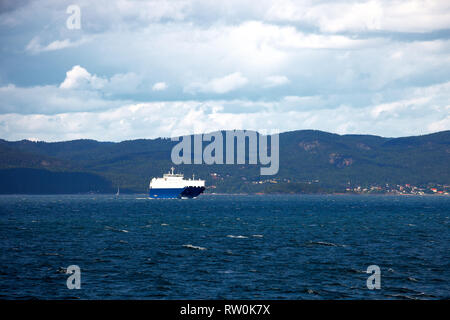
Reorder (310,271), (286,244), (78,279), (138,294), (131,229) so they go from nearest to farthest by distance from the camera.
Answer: (138,294)
(78,279)
(310,271)
(286,244)
(131,229)

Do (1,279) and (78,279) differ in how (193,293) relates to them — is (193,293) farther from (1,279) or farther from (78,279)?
(1,279)

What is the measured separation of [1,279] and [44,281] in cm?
322

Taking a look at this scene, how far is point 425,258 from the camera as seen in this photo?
177 ft

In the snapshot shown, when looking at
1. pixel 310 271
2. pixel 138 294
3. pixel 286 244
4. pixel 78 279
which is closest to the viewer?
pixel 138 294

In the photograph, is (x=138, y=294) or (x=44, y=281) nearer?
(x=138, y=294)

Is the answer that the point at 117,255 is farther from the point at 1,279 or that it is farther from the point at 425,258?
the point at 425,258

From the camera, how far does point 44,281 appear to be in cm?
4106

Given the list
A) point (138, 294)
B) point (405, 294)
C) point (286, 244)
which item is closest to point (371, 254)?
point (286, 244)
